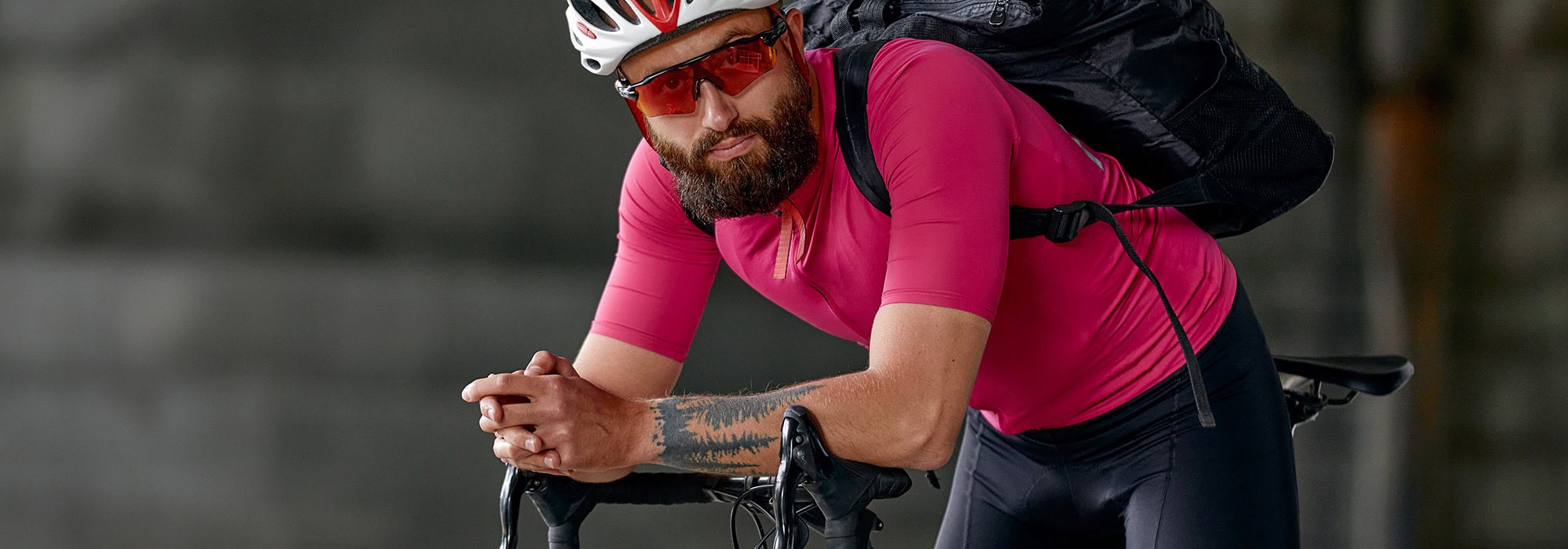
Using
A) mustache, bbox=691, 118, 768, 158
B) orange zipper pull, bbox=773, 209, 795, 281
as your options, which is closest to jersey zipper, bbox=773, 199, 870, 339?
orange zipper pull, bbox=773, 209, 795, 281

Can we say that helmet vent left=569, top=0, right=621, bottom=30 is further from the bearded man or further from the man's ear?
the man's ear

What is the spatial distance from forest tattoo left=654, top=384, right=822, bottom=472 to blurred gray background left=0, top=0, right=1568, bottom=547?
243 centimetres

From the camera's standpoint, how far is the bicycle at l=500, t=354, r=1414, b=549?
1238mm

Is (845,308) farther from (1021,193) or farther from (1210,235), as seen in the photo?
(1210,235)

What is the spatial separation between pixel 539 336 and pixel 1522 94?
3.24 metres

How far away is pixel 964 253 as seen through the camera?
1364mm

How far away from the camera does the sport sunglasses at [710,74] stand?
4.97 ft

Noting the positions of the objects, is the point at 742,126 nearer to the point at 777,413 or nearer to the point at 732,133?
the point at 732,133

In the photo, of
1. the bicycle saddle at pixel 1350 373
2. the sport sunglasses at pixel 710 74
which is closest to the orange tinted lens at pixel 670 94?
the sport sunglasses at pixel 710 74

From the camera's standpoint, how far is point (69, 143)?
3.53m

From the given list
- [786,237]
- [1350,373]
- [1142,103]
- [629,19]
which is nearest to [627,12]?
[629,19]

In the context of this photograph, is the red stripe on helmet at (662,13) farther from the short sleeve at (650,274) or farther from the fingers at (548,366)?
the fingers at (548,366)

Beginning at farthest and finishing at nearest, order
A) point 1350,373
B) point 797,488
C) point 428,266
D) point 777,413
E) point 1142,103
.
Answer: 1. point 428,266
2. point 1350,373
3. point 1142,103
4. point 777,413
5. point 797,488

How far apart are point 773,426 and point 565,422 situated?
0.24 metres
